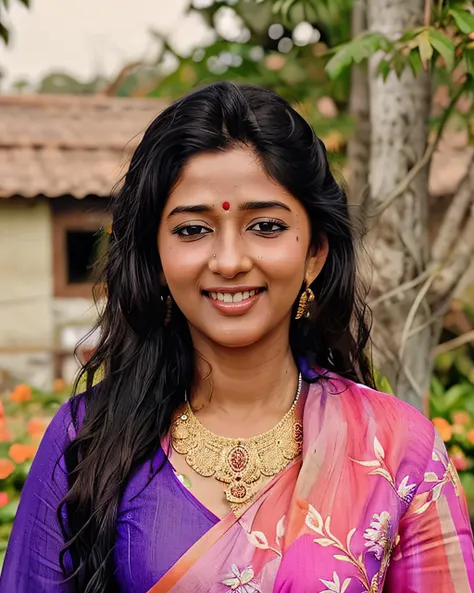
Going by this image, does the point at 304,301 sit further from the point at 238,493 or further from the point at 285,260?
the point at 238,493

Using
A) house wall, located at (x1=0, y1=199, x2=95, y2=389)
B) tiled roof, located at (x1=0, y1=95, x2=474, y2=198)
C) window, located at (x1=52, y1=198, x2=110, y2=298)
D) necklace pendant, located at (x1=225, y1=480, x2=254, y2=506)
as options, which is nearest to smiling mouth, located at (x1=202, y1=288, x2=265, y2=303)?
necklace pendant, located at (x1=225, y1=480, x2=254, y2=506)

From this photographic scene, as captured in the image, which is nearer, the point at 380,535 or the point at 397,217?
the point at 380,535

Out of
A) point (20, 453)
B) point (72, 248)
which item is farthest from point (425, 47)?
point (72, 248)

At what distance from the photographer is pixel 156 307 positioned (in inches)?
70.7

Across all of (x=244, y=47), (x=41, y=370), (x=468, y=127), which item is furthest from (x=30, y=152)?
(x=468, y=127)

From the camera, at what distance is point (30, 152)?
788 cm

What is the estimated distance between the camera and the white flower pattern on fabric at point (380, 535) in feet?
5.21

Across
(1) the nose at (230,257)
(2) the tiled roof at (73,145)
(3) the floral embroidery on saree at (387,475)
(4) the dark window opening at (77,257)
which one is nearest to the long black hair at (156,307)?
(1) the nose at (230,257)

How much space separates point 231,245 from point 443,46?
0.99 meters

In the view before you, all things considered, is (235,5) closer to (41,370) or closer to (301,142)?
(301,142)

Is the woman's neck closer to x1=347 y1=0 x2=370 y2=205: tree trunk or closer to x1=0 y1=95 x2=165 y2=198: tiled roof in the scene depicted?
x1=347 y1=0 x2=370 y2=205: tree trunk

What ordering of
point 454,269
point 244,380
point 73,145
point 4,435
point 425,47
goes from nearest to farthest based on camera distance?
point 244,380 < point 425,47 < point 454,269 < point 4,435 < point 73,145

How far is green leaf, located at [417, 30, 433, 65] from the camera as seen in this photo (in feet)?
7.30

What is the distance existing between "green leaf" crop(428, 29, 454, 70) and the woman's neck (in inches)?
35.0
